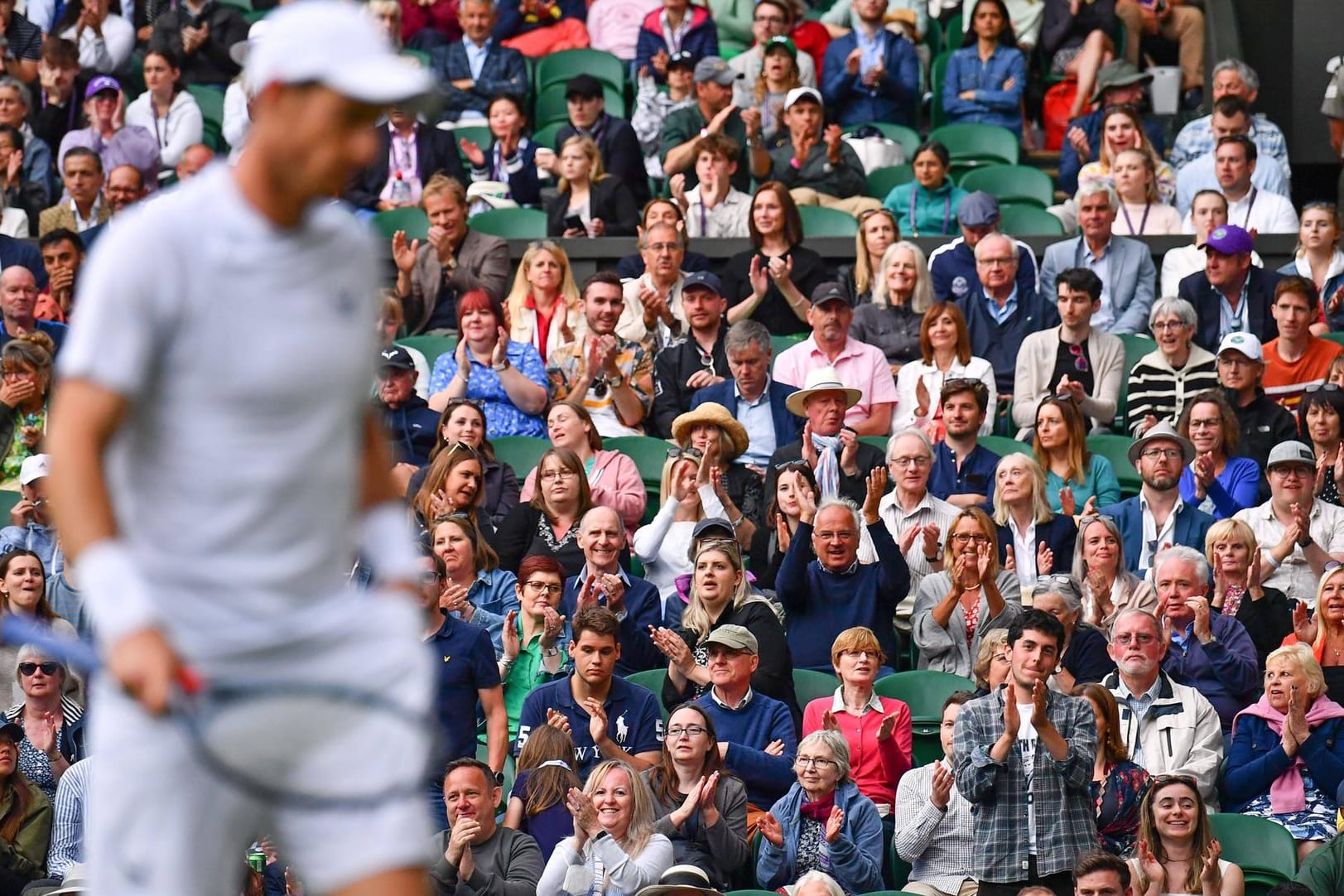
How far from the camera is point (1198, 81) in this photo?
15.3 m

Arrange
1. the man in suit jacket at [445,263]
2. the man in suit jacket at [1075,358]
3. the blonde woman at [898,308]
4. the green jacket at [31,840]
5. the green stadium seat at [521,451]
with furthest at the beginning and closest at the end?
1. the man in suit jacket at [445,263]
2. the blonde woman at [898,308]
3. the man in suit jacket at [1075,358]
4. the green stadium seat at [521,451]
5. the green jacket at [31,840]

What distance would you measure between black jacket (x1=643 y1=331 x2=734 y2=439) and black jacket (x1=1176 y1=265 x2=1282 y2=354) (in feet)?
8.26

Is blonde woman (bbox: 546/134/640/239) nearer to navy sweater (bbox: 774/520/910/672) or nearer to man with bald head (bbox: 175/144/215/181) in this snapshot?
man with bald head (bbox: 175/144/215/181)

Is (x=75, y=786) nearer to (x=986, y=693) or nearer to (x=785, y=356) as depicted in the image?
(x=986, y=693)

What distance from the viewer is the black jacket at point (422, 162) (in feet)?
44.4

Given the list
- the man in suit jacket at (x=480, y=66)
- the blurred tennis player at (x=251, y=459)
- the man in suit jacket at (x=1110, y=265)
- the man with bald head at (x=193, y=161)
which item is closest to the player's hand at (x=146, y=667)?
the blurred tennis player at (x=251, y=459)

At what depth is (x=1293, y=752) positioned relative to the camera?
8.68 m

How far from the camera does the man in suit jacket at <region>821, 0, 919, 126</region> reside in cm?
1440

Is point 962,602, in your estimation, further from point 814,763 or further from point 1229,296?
point 1229,296

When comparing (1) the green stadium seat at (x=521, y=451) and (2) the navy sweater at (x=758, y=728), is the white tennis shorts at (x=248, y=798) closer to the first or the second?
(2) the navy sweater at (x=758, y=728)

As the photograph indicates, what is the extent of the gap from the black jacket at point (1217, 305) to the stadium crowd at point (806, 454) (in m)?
0.03

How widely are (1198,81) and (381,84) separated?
508 inches

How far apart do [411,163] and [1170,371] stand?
493 centimetres

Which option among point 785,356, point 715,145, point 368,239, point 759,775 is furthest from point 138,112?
point 368,239
